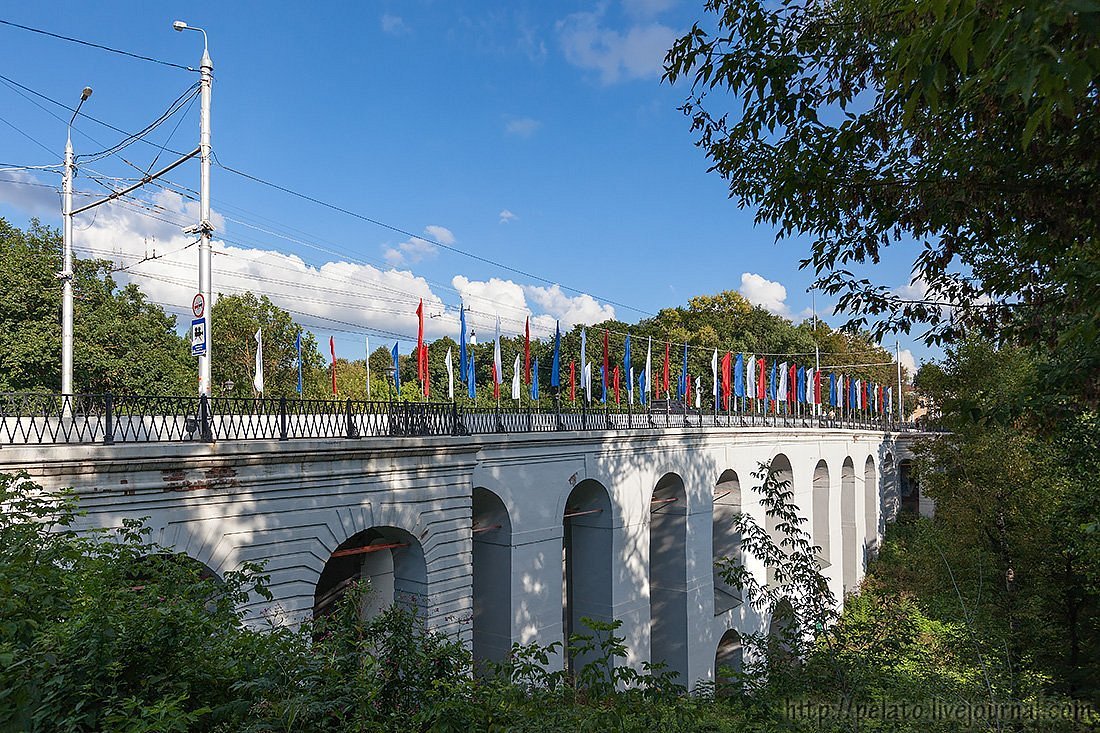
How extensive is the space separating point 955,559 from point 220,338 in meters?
40.0

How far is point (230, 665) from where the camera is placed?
529 cm

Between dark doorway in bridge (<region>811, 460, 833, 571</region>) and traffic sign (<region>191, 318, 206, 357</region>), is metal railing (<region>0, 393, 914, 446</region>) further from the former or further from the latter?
dark doorway in bridge (<region>811, 460, 833, 571</region>)

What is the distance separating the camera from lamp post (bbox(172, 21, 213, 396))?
1157 cm

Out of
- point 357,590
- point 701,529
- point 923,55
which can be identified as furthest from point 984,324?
point 701,529

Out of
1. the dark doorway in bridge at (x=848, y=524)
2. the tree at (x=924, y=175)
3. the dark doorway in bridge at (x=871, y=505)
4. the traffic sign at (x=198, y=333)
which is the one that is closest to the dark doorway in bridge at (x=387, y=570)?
the traffic sign at (x=198, y=333)

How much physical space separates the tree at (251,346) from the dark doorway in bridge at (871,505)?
3735cm

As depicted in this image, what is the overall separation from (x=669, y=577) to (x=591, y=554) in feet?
14.3

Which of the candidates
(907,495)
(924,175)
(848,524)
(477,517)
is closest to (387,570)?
(477,517)

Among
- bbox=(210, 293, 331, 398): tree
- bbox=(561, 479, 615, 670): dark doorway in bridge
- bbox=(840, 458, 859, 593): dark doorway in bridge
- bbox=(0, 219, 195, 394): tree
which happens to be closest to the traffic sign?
bbox=(561, 479, 615, 670): dark doorway in bridge

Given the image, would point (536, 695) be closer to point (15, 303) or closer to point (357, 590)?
point (357, 590)

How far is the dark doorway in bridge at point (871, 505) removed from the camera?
4709 centimetres

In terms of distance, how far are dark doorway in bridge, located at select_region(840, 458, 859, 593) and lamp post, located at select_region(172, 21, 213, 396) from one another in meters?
36.7

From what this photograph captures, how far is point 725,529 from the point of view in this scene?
28.5 meters

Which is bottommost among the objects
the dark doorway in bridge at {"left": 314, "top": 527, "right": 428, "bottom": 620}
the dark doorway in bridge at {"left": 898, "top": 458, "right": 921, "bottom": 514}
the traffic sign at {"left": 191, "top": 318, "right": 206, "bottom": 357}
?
the dark doorway in bridge at {"left": 898, "top": 458, "right": 921, "bottom": 514}
